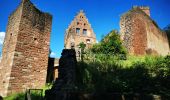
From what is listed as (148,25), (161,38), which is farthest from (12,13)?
(161,38)

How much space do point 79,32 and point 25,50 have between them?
24145 mm

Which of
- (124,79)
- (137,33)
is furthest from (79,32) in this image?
(124,79)

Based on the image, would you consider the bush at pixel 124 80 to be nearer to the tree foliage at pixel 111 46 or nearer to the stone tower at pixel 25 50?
the stone tower at pixel 25 50

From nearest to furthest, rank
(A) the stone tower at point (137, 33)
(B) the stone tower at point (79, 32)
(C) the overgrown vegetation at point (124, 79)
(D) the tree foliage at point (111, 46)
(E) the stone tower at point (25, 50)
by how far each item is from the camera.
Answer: (C) the overgrown vegetation at point (124, 79), (E) the stone tower at point (25, 50), (D) the tree foliage at point (111, 46), (A) the stone tower at point (137, 33), (B) the stone tower at point (79, 32)

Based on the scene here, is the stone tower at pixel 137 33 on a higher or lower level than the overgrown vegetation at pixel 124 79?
higher

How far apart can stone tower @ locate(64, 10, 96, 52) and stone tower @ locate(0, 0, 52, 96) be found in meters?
20.7

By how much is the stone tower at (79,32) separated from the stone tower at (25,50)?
20.7m

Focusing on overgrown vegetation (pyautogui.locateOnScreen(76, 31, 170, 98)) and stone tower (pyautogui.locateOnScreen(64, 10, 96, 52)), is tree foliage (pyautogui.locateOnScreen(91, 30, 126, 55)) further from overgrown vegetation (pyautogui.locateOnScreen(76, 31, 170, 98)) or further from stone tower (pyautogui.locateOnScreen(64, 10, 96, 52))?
stone tower (pyautogui.locateOnScreen(64, 10, 96, 52))

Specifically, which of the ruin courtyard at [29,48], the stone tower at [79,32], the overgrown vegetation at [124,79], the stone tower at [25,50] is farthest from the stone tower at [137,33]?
the stone tower at [79,32]

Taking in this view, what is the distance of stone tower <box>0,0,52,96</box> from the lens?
41.7 feet

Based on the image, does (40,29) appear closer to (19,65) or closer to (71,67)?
(19,65)

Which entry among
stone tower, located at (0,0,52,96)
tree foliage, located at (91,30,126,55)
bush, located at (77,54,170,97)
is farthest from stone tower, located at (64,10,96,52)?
bush, located at (77,54,170,97)

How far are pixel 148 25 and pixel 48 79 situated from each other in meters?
12.6

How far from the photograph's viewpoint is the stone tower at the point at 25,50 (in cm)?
1270
